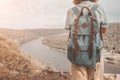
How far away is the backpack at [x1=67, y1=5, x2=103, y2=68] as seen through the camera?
454 cm

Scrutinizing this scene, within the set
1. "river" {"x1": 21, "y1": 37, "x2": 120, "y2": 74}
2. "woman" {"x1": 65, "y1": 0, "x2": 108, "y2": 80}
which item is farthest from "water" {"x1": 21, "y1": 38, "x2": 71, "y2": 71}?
"woman" {"x1": 65, "y1": 0, "x2": 108, "y2": 80}

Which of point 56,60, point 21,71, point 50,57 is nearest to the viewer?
point 21,71

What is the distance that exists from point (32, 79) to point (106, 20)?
13.0ft

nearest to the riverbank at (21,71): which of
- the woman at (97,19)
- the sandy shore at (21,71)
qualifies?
the sandy shore at (21,71)

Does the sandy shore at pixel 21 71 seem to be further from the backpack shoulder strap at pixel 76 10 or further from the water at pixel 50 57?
the water at pixel 50 57

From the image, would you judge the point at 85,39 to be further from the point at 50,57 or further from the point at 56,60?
the point at 50,57

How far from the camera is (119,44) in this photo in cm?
6256

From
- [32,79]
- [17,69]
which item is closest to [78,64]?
[32,79]

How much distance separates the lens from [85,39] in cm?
455

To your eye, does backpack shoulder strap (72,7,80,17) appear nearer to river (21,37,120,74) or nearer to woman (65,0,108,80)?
woman (65,0,108,80)

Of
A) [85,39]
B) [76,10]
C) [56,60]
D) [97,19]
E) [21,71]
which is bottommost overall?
[56,60]

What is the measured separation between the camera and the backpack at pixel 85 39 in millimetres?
4539

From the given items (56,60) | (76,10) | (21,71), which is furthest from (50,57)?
(76,10)

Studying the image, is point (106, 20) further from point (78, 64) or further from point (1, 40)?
point (1, 40)
